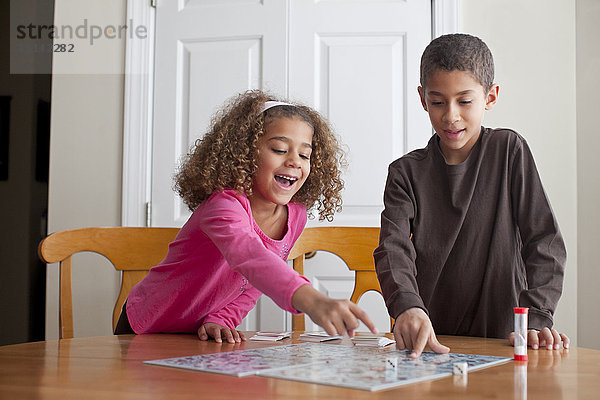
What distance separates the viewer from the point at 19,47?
2.64m

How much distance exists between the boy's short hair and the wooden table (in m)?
0.66

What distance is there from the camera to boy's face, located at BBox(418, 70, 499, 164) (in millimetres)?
1444

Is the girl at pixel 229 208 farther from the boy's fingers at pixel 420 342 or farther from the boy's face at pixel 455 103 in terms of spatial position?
the boy's fingers at pixel 420 342

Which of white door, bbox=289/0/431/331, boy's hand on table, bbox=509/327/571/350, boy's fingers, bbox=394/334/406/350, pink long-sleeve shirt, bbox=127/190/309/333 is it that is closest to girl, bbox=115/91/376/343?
pink long-sleeve shirt, bbox=127/190/309/333

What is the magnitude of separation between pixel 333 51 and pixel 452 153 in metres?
1.14

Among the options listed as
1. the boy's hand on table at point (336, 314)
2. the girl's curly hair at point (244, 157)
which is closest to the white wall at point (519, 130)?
the girl's curly hair at point (244, 157)

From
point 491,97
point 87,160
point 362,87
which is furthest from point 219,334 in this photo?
point 87,160

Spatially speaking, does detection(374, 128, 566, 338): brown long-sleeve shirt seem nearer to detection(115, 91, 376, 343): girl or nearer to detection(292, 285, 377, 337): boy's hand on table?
detection(115, 91, 376, 343): girl

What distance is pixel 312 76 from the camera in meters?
2.61

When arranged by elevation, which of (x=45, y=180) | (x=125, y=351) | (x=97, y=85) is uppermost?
(x=97, y=85)

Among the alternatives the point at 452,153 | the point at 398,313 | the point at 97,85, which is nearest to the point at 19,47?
the point at 97,85

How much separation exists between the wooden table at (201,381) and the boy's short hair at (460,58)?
664 millimetres

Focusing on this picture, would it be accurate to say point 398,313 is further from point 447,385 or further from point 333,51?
point 333,51

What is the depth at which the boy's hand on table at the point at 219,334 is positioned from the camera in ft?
4.30
